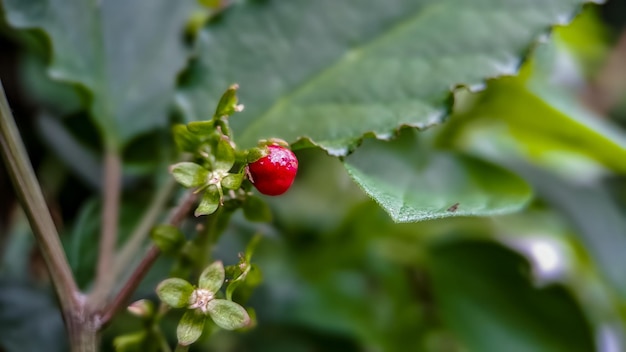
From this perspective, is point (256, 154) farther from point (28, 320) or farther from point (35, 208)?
point (28, 320)

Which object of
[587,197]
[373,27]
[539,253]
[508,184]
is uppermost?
[373,27]

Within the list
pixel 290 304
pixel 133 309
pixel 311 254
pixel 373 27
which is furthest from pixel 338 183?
pixel 133 309

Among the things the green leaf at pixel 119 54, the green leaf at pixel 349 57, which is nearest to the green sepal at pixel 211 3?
the green leaf at pixel 119 54

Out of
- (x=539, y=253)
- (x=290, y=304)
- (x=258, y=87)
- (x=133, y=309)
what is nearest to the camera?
(x=133, y=309)

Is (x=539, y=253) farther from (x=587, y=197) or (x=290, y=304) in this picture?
(x=290, y=304)

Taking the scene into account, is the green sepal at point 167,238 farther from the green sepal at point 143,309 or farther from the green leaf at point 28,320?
the green leaf at point 28,320

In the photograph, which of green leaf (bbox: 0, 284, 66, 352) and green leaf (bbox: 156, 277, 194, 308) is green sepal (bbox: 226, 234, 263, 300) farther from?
green leaf (bbox: 0, 284, 66, 352)

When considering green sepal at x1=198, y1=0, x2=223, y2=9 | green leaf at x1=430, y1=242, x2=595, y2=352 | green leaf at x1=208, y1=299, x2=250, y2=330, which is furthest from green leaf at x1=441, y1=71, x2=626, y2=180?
green leaf at x1=208, y1=299, x2=250, y2=330

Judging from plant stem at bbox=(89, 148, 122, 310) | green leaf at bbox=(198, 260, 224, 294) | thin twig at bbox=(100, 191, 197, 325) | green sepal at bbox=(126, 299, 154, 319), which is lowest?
plant stem at bbox=(89, 148, 122, 310)
